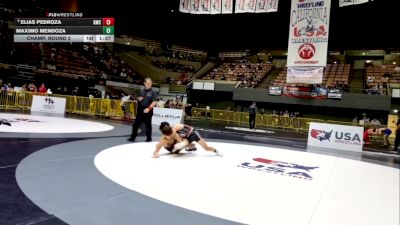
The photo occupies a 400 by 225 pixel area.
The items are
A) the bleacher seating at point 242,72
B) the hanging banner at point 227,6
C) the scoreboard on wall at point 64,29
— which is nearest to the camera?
the scoreboard on wall at point 64,29

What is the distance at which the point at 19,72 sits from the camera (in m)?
21.5

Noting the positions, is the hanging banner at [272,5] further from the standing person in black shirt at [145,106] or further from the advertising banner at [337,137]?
the standing person in black shirt at [145,106]

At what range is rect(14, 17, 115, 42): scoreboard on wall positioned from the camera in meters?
11.3

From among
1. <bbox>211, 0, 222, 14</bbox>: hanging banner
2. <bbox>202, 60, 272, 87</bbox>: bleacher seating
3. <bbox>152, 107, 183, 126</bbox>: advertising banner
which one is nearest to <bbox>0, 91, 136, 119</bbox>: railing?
<bbox>152, 107, 183, 126</bbox>: advertising banner

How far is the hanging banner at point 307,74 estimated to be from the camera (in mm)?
13477

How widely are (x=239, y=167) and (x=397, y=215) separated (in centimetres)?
236

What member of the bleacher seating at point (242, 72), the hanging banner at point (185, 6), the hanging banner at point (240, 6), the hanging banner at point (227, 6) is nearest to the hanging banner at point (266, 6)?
the hanging banner at point (240, 6)

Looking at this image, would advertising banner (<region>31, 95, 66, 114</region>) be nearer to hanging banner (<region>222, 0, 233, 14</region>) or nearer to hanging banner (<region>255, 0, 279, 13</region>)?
hanging banner (<region>222, 0, 233, 14</region>)

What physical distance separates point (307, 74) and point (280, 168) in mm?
9056

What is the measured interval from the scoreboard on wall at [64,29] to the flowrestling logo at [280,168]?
7740 mm

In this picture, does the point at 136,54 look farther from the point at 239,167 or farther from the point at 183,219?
the point at 183,219

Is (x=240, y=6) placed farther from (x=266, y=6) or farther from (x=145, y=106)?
(x=145, y=106)

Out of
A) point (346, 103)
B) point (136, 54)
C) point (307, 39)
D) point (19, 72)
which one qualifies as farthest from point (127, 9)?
point (307, 39)

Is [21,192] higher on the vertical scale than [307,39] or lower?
lower
